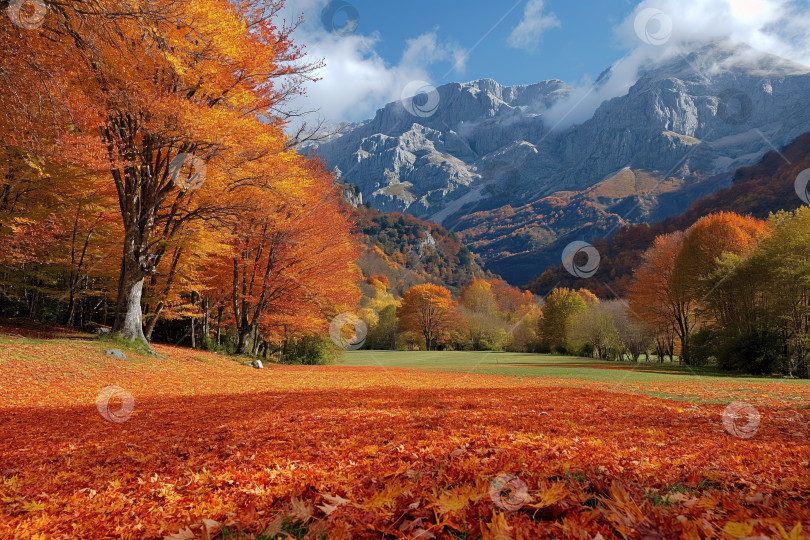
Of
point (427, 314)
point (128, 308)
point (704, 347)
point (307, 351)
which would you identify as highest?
point (427, 314)

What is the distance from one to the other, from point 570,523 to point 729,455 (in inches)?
103

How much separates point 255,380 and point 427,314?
Result: 5297cm

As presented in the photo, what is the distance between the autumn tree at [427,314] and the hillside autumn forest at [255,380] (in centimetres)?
3391

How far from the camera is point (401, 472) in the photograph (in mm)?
3006

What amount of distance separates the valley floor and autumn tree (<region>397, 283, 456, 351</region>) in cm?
5772

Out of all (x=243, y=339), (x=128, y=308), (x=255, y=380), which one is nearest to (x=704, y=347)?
(x=255, y=380)

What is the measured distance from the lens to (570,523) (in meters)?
1.99

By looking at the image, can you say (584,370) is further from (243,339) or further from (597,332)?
(597,332)

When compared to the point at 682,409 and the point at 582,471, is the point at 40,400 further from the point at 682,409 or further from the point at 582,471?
the point at 682,409

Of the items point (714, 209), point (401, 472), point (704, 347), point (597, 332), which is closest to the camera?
point (401, 472)

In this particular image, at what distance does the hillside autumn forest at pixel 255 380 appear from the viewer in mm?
2404

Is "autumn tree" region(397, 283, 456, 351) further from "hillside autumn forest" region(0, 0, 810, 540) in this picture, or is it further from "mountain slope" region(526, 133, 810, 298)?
"hillside autumn forest" region(0, 0, 810, 540)

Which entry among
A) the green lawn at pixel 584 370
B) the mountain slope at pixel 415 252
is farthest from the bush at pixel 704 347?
the mountain slope at pixel 415 252

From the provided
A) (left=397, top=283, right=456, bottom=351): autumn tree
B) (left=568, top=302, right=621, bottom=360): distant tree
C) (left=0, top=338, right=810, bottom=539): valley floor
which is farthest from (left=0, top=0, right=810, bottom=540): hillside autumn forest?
(left=397, top=283, right=456, bottom=351): autumn tree
